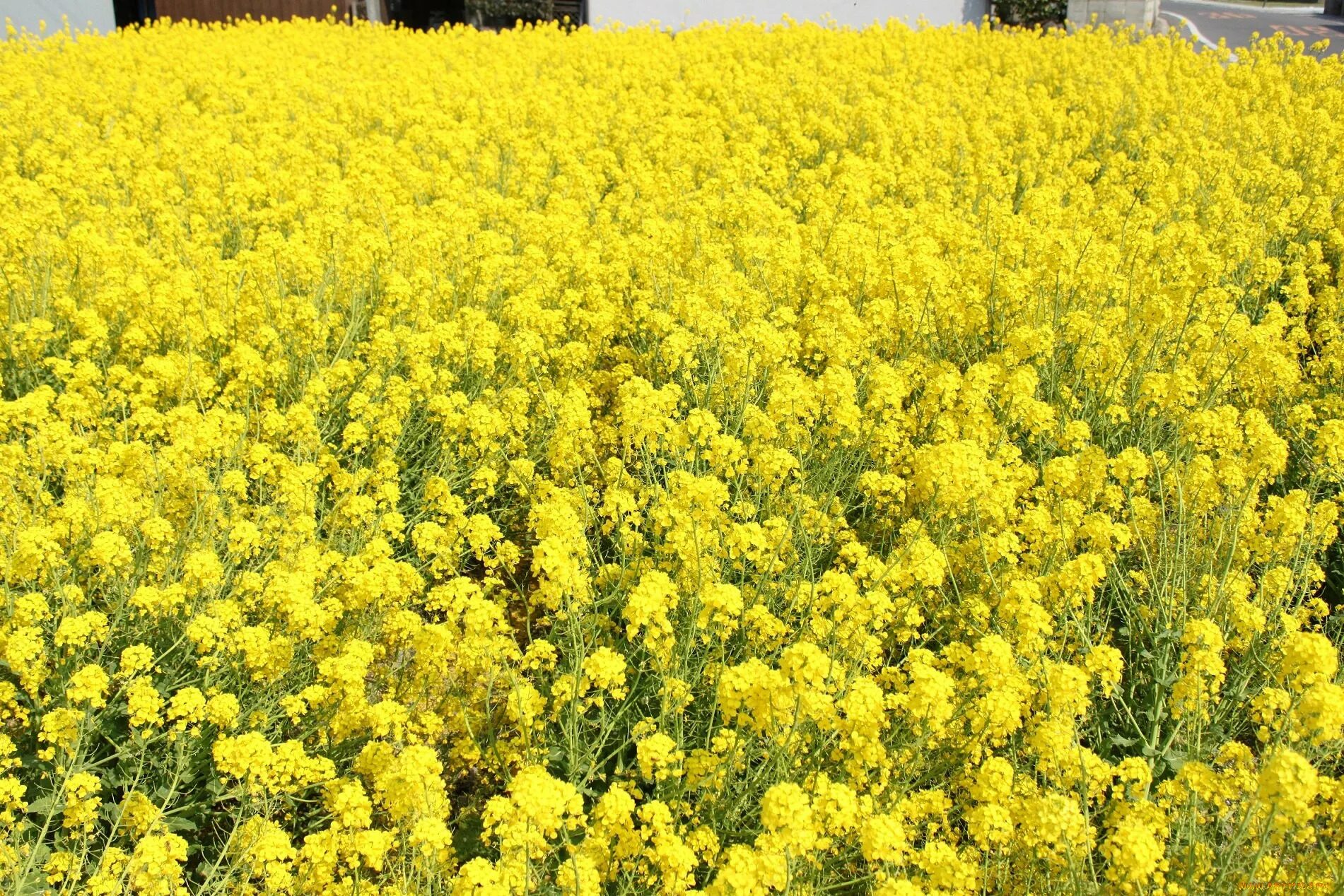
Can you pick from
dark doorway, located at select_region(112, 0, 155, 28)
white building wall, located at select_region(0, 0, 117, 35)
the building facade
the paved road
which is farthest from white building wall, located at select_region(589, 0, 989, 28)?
white building wall, located at select_region(0, 0, 117, 35)

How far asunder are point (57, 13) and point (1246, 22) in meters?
25.1

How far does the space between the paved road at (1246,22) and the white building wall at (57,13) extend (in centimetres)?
1835

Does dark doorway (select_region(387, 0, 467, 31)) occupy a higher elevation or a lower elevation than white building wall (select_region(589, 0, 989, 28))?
higher

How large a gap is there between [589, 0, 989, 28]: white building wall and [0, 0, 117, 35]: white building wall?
736cm

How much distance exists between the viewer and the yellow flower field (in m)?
2.93

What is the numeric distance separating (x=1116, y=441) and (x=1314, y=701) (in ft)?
7.05

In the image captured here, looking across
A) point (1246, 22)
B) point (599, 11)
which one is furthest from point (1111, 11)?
point (1246, 22)

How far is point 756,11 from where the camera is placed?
19.1m

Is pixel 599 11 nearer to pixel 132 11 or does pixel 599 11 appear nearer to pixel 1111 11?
pixel 132 11

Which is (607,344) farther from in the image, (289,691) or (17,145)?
(17,145)

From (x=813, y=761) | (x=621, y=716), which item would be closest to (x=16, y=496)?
(x=621, y=716)

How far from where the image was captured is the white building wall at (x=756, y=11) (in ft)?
60.8

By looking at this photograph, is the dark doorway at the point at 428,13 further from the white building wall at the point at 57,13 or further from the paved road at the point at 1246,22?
the paved road at the point at 1246,22

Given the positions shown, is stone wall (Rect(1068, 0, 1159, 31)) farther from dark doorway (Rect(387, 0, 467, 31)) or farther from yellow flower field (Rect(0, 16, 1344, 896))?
yellow flower field (Rect(0, 16, 1344, 896))
